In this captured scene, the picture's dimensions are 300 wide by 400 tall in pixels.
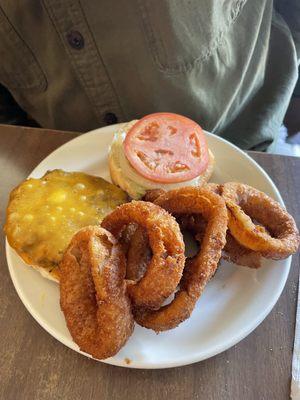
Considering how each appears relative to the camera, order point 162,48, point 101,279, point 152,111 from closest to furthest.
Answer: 1. point 101,279
2. point 162,48
3. point 152,111

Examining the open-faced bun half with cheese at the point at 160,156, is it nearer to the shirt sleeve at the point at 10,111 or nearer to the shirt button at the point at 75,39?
the shirt button at the point at 75,39

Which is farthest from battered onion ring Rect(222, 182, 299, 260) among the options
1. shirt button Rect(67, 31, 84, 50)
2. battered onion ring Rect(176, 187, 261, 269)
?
shirt button Rect(67, 31, 84, 50)

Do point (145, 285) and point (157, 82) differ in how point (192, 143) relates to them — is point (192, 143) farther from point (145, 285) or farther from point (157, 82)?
point (145, 285)

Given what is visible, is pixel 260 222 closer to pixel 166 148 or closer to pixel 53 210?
pixel 166 148

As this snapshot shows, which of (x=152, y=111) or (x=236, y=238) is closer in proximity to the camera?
(x=236, y=238)

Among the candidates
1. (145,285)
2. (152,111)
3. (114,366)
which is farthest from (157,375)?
(152,111)

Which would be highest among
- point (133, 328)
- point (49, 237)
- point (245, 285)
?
point (49, 237)

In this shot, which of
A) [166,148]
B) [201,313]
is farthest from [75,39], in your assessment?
[201,313]

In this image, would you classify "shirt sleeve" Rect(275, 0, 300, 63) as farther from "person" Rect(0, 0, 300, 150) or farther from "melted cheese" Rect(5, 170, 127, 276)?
"melted cheese" Rect(5, 170, 127, 276)
